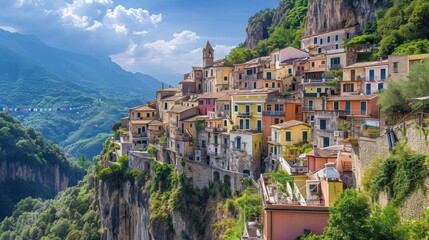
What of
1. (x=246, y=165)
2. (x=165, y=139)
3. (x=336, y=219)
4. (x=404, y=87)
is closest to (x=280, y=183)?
(x=404, y=87)

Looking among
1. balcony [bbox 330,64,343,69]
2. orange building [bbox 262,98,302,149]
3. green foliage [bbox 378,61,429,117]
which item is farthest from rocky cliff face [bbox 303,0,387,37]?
green foliage [bbox 378,61,429,117]

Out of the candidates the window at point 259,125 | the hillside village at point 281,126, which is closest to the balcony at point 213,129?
the hillside village at point 281,126

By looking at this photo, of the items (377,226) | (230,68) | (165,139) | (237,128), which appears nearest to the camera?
(377,226)

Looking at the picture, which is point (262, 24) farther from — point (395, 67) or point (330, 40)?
point (395, 67)

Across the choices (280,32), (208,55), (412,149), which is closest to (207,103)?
(208,55)

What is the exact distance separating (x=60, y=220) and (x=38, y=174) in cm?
5772

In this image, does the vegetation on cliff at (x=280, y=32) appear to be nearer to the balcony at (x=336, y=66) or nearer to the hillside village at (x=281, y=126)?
the hillside village at (x=281, y=126)

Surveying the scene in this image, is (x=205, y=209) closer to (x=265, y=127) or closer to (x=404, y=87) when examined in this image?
(x=265, y=127)

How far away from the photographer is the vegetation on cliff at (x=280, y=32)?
76938mm

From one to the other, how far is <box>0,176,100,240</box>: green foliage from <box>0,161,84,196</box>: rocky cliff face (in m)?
30.2

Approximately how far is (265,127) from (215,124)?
681 cm

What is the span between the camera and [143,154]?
181ft

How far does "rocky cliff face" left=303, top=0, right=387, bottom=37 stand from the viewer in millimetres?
62531

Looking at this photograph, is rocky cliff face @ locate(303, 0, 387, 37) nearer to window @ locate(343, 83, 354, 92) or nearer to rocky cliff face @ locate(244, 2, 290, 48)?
window @ locate(343, 83, 354, 92)
